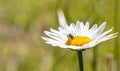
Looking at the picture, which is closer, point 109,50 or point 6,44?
point 109,50

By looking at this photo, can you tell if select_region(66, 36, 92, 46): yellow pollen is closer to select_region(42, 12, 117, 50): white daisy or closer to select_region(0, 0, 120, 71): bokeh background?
select_region(42, 12, 117, 50): white daisy

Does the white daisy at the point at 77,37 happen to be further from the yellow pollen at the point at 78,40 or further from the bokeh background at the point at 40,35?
the bokeh background at the point at 40,35

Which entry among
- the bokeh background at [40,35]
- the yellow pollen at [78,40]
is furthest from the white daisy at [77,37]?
the bokeh background at [40,35]

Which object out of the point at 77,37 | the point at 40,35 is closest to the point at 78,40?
the point at 77,37

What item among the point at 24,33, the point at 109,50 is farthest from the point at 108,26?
the point at 24,33

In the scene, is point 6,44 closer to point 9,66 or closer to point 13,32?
point 13,32

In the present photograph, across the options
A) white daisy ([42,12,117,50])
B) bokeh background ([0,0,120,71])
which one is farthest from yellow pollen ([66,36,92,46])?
bokeh background ([0,0,120,71])
